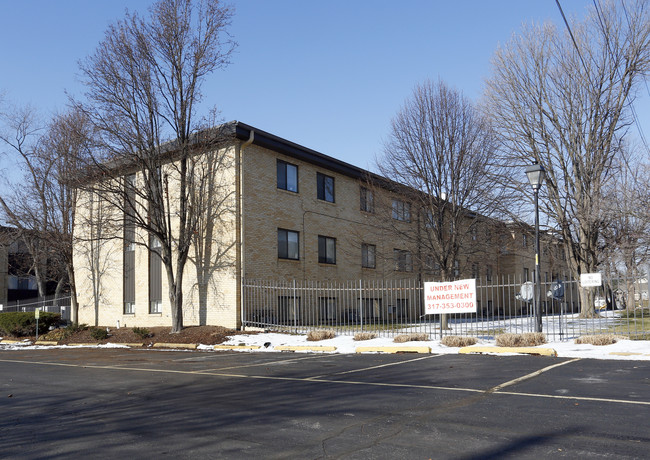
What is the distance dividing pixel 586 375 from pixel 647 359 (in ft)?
10.5

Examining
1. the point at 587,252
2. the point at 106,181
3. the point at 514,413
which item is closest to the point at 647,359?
the point at 514,413

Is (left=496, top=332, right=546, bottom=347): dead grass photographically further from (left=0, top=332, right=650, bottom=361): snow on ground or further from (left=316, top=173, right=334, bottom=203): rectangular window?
(left=316, top=173, right=334, bottom=203): rectangular window

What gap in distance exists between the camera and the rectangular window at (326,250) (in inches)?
1069

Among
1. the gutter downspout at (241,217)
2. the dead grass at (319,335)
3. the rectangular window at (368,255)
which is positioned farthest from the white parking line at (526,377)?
the rectangular window at (368,255)

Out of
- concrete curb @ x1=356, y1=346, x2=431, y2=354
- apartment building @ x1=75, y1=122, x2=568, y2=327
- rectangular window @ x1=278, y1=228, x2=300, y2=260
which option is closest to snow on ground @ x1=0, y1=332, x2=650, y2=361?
concrete curb @ x1=356, y1=346, x2=431, y2=354

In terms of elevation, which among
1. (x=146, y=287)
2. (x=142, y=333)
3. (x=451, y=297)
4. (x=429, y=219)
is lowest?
(x=142, y=333)

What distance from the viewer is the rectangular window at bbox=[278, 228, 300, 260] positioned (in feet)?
81.3

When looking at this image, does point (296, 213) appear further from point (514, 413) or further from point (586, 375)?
point (514, 413)

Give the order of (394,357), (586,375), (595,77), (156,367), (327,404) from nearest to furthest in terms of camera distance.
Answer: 1. (327,404)
2. (586,375)
3. (156,367)
4. (394,357)
5. (595,77)

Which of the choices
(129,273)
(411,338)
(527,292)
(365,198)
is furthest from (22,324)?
(527,292)

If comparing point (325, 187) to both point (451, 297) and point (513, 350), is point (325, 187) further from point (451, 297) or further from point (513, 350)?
point (513, 350)

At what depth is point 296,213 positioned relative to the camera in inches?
1009

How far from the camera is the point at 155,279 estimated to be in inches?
1004

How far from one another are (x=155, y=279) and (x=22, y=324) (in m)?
6.89
